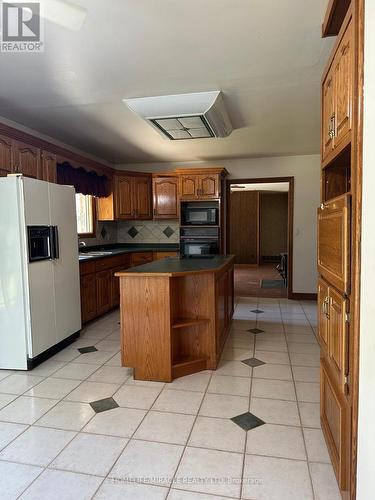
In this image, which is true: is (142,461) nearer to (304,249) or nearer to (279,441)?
(279,441)

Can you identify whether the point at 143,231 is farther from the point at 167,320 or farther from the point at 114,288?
the point at 167,320

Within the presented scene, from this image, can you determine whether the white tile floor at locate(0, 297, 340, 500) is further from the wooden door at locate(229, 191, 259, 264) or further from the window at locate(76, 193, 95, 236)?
the wooden door at locate(229, 191, 259, 264)

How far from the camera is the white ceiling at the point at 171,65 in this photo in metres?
1.83

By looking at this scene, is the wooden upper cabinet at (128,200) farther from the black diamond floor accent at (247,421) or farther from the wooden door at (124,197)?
the black diamond floor accent at (247,421)

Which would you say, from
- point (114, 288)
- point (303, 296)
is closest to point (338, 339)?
point (114, 288)

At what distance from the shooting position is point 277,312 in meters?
4.72

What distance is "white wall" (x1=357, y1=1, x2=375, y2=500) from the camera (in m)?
1.04

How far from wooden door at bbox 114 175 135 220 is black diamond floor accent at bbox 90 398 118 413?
137 inches

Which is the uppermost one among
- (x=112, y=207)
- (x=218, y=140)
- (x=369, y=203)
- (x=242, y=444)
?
(x=218, y=140)

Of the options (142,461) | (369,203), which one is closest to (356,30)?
(369,203)

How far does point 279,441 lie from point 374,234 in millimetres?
1423

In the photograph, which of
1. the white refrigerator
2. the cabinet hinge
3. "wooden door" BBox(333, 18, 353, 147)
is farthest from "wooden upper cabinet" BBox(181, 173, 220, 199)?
the cabinet hinge

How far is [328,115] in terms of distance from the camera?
1664 mm
